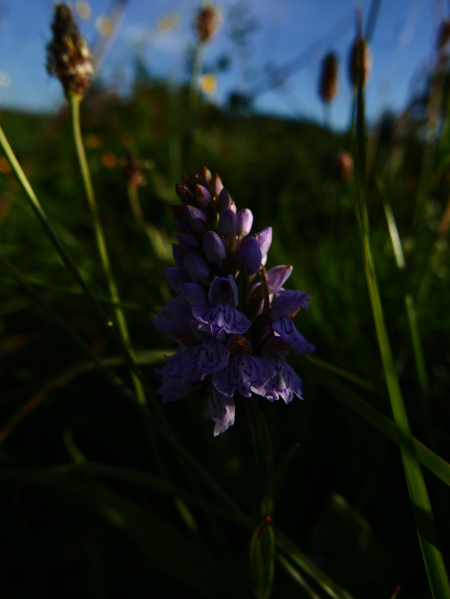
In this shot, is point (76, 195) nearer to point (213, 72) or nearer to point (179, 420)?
point (213, 72)

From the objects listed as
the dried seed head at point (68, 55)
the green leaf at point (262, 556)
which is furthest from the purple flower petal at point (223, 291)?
the dried seed head at point (68, 55)

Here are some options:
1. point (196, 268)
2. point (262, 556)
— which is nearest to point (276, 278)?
point (196, 268)

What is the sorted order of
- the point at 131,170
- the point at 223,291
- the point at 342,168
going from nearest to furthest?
the point at 223,291 → the point at 131,170 → the point at 342,168

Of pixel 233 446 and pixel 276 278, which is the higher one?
pixel 276 278

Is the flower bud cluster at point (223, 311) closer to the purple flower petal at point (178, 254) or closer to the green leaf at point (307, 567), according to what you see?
the purple flower petal at point (178, 254)

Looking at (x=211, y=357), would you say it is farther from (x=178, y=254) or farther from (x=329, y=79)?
(x=329, y=79)

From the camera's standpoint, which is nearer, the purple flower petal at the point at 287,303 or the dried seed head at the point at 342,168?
the purple flower petal at the point at 287,303

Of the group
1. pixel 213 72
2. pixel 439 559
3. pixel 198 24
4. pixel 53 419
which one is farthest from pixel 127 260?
pixel 213 72
